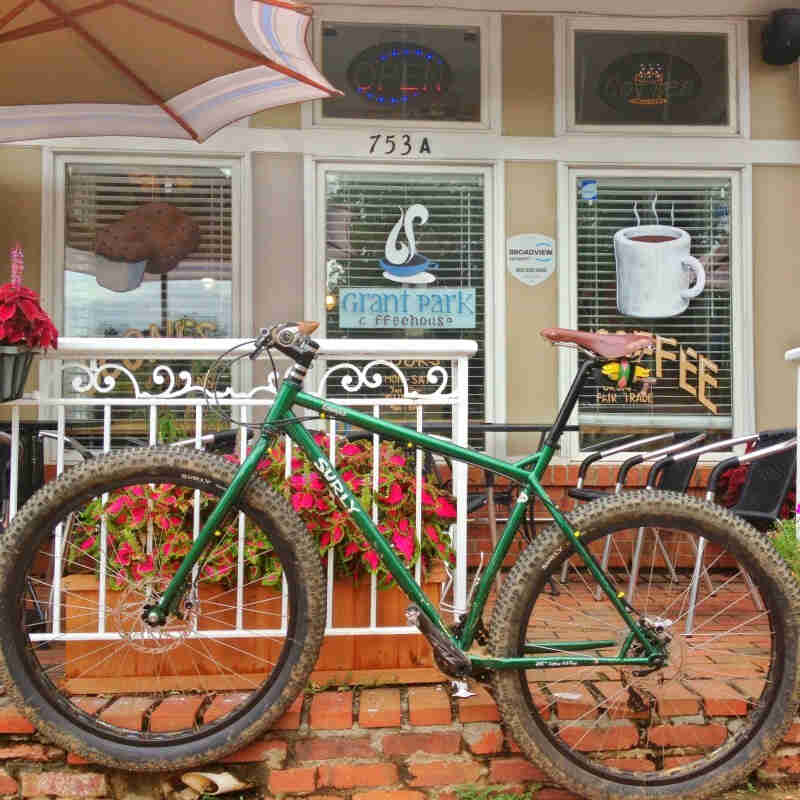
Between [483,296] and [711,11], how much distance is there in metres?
2.29

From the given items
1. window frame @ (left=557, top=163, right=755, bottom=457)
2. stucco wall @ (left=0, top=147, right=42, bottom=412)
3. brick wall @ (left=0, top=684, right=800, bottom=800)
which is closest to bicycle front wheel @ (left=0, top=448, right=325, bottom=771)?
brick wall @ (left=0, top=684, right=800, bottom=800)

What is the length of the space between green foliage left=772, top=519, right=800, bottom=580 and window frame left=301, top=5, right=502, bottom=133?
296 centimetres

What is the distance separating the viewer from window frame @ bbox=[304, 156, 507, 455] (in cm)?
449

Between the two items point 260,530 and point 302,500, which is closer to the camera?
point 260,530

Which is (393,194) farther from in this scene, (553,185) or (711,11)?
(711,11)

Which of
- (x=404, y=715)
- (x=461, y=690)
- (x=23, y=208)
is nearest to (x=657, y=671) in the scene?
(x=461, y=690)

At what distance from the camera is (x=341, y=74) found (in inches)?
179

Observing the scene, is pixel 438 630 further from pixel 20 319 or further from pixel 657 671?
pixel 20 319

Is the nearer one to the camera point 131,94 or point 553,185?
point 131,94

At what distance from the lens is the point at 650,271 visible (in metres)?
4.62

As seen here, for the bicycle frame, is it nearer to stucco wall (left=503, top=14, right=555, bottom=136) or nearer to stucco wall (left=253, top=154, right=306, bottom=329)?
stucco wall (left=253, top=154, right=306, bottom=329)

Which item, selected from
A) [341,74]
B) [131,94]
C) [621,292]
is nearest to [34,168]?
[131,94]

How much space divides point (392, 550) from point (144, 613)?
28.2 inches

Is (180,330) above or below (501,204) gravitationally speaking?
below
